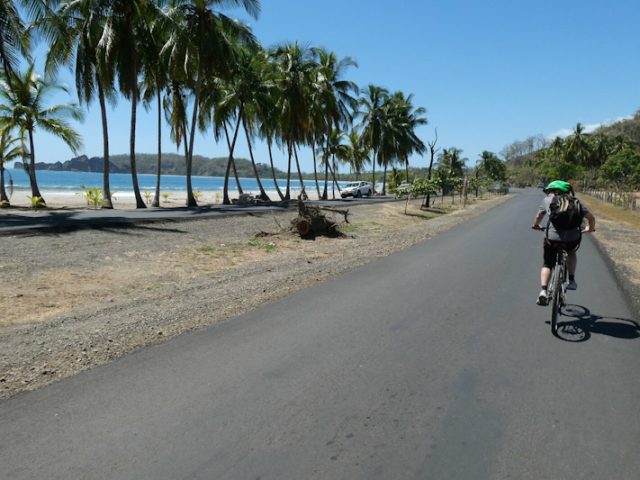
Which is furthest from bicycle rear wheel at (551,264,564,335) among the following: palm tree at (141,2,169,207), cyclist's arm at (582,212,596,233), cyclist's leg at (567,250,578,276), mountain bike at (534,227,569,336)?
palm tree at (141,2,169,207)

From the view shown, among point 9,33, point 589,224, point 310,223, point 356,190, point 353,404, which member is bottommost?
point 353,404

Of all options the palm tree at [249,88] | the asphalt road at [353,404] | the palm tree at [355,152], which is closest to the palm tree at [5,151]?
the palm tree at [249,88]

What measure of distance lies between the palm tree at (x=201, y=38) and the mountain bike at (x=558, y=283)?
23686 mm

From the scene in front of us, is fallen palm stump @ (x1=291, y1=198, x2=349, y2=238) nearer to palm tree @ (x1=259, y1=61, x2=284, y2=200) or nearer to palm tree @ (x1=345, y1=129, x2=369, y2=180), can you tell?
palm tree @ (x1=259, y1=61, x2=284, y2=200)

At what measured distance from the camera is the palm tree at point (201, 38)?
25.7 metres

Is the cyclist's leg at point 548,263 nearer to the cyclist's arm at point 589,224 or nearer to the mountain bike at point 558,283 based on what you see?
the mountain bike at point 558,283

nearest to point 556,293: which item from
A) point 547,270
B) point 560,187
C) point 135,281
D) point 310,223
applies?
point 547,270

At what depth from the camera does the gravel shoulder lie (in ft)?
17.6

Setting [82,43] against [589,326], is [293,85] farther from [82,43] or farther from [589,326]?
[589,326]

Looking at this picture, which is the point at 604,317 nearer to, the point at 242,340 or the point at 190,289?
the point at 242,340

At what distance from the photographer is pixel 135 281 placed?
973 centimetres

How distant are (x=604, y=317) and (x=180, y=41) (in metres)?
24.3

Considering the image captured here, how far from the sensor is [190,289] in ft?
28.2

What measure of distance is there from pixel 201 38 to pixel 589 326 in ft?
82.6
